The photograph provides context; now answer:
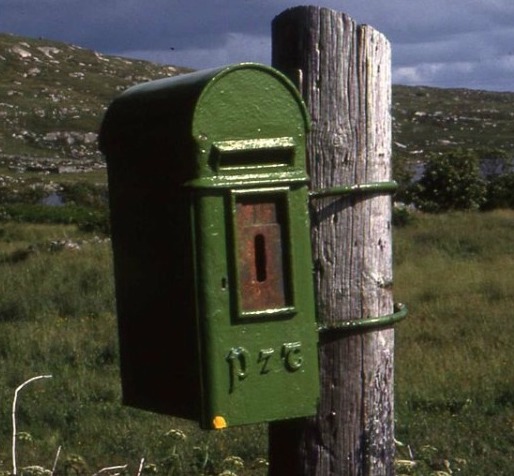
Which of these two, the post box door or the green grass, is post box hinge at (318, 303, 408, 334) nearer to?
the post box door

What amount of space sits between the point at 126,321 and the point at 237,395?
0.42 meters

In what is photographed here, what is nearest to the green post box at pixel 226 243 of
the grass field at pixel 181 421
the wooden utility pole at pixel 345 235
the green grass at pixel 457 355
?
the wooden utility pole at pixel 345 235

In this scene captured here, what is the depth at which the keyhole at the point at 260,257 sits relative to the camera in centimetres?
288

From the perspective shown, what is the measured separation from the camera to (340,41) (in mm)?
3004

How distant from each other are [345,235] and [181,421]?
561cm

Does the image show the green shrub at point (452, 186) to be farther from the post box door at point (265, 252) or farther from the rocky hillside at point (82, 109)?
the post box door at point (265, 252)

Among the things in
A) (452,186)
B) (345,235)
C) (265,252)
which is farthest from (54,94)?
(265,252)

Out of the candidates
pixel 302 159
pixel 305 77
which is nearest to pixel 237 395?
pixel 302 159

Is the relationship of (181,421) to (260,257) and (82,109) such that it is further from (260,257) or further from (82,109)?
(82,109)

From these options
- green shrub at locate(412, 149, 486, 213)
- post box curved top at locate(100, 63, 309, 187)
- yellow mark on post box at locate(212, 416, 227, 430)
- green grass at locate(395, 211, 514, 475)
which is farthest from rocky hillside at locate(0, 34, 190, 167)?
yellow mark on post box at locate(212, 416, 227, 430)

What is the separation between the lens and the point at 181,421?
27.9 feet

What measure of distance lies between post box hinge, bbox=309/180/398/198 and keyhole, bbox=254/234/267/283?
0.19 meters

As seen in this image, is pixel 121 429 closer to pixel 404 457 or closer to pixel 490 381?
pixel 404 457

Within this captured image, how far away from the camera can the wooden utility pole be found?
301 centimetres
